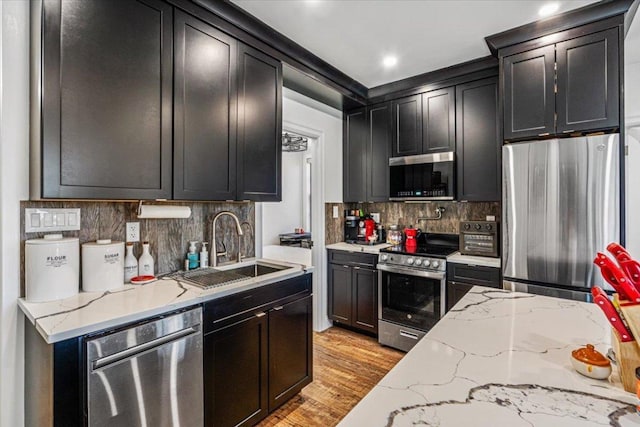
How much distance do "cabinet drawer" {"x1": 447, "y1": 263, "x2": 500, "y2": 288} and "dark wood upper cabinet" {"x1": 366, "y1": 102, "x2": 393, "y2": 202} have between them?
1.05 m

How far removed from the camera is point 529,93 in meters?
2.39

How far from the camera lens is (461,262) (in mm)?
2691

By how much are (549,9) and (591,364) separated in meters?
2.31

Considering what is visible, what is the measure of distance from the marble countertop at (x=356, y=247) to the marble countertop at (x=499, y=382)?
79.0 inches

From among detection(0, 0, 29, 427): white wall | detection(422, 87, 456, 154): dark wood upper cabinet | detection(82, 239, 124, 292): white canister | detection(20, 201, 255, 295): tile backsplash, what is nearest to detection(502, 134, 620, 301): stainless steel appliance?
detection(422, 87, 456, 154): dark wood upper cabinet

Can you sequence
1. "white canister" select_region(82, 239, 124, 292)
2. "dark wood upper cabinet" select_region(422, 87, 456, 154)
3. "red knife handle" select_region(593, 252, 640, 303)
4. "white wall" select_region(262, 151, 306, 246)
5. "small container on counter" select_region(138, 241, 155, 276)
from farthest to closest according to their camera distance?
1. "white wall" select_region(262, 151, 306, 246)
2. "dark wood upper cabinet" select_region(422, 87, 456, 154)
3. "small container on counter" select_region(138, 241, 155, 276)
4. "white canister" select_region(82, 239, 124, 292)
5. "red knife handle" select_region(593, 252, 640, 303)

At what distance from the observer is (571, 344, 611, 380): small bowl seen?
807mm

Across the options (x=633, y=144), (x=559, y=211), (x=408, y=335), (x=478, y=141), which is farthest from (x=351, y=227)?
(x=633, y=144)

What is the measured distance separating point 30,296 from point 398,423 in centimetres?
169

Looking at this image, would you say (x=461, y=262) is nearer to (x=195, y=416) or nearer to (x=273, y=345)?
(x=273, y=345)

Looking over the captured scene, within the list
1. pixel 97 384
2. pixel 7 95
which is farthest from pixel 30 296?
pixel 7 95

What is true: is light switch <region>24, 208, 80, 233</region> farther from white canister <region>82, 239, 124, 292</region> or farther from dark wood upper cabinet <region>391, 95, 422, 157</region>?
dark wood upper cabinet <region>391, 95, 422, 157</region>

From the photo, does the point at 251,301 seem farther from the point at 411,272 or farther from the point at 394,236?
the point at 394,236

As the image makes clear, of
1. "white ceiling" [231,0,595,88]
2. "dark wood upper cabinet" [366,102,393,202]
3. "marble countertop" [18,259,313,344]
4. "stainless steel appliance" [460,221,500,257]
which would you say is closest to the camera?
"marble countertop" [18,259,313,344]
